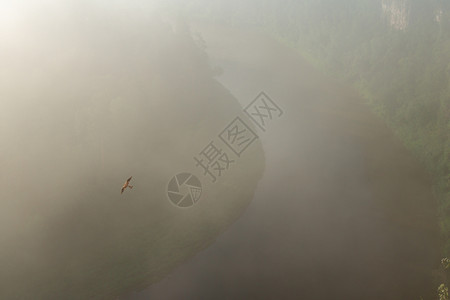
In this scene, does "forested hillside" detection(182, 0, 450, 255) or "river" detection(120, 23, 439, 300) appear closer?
"river" detection(120, 23, 439, 300)

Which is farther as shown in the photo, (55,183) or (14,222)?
(55,183)

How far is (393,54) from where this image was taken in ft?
190

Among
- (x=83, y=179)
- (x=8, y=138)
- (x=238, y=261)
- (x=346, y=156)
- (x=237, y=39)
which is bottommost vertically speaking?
(x=238, y=261)

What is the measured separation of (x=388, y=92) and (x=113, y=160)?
36692 millimetres

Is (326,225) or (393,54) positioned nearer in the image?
(326,225)

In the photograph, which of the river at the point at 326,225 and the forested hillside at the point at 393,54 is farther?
the forested hillside at the point at 393,54

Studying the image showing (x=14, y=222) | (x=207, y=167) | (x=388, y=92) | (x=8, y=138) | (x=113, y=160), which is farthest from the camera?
(x=388, y=92)

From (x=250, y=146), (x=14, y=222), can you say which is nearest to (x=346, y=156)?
(x=250, y=146)

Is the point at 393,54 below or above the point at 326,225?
above

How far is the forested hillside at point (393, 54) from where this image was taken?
4400 cm

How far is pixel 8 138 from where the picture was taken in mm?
33188

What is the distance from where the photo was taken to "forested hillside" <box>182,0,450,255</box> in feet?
144

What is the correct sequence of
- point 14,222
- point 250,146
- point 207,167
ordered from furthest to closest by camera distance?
1. point 250,146
2. point 207,167
3. point 14,222

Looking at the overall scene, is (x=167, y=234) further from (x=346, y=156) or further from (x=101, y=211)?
(x=346, y=156)
